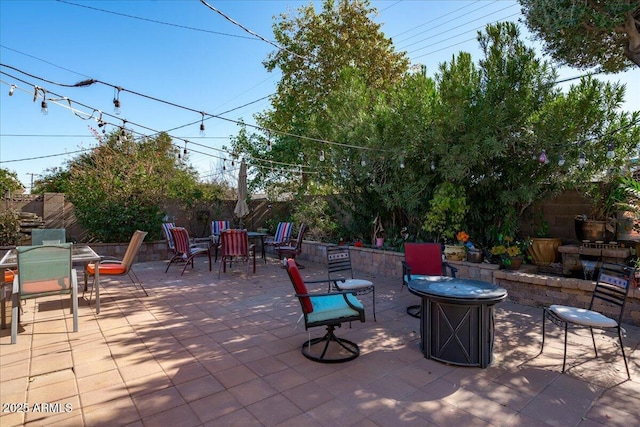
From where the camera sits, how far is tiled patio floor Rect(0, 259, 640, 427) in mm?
2203

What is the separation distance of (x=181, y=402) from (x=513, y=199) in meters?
5.18

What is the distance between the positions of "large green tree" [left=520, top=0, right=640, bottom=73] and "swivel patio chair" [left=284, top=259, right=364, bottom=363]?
4.15m

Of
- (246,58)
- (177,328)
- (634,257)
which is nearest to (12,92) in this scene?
(177,328)

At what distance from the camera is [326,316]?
3.00m

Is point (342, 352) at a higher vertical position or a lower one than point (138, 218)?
lower

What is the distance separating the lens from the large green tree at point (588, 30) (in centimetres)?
391

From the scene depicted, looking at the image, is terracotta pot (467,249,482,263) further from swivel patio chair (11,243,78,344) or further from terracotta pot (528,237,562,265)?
swivel patio chair (11,243,78,344)

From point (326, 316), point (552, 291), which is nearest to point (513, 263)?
point (552, 291)

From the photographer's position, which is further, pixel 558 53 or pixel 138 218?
pixel 138 218

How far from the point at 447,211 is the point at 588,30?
9.98 feet

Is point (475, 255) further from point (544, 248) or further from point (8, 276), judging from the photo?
point (8, 276)

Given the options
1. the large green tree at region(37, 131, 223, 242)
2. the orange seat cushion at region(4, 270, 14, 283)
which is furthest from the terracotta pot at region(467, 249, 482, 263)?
the large green tree at region(37, 131, 223, 242)

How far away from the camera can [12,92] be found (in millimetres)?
4137

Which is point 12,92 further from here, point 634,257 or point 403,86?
point 634,257
